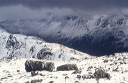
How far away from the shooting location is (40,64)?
14350cm

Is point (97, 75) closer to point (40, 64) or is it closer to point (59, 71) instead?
point (59, 71)

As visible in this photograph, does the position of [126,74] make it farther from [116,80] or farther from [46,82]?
[46,82]

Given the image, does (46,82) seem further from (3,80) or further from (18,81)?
(3,80)

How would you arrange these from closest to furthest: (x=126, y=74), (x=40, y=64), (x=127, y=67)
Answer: (x=126, y=74)
(x=127, y=67)
(x=40, y=64)

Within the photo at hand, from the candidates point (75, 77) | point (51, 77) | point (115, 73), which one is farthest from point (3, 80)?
point (115, 73)

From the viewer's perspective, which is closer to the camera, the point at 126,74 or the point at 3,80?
the point at 126,74

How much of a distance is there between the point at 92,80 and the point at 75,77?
7895mm

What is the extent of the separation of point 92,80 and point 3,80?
3486 cm

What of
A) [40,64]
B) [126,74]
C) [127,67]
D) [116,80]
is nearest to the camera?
[116,80]

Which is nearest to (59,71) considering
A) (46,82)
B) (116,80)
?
(46,82)

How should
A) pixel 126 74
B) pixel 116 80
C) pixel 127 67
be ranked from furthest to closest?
pixel 127 67 → pixel 126 74 → pixel 116 80

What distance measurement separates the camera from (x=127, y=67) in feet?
418

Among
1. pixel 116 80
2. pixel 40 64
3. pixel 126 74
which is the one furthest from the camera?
pixel 40 64

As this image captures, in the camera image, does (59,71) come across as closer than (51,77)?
No
